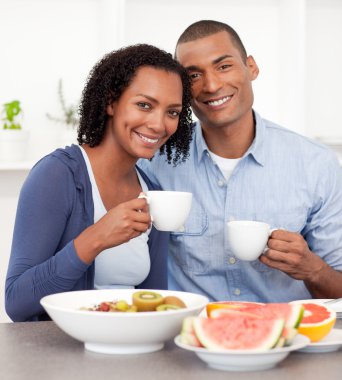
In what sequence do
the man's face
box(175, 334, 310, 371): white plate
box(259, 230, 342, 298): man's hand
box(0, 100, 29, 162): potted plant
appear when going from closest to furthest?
box(175, 334, 310, 371): white plate, box(259, 230, 342, 298): man's hand, the man's face, box(0, 100, 29, 162): potted plant

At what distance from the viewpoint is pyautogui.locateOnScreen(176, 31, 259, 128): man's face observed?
2.10m

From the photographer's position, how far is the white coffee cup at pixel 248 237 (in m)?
1.51

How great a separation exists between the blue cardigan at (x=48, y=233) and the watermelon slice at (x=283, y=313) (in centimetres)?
39

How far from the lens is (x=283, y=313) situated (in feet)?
3.54

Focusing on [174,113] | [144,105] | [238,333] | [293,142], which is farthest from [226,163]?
[238,333]

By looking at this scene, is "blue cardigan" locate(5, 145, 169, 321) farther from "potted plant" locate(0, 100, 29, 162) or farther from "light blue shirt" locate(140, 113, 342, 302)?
"potted plant" locate(0, 100, 29, 162)

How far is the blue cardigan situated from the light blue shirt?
19.6 inches

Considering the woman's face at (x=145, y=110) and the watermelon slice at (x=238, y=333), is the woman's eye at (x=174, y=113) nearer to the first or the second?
the woman's face at (x=145, y=110)

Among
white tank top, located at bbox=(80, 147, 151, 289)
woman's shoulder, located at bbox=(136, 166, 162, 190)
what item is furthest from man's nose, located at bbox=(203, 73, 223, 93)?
white tank top, located at bbox=(80, 147, 151, 289)

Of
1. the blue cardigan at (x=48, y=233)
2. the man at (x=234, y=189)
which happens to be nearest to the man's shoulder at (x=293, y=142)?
the man at (x=234, y=189)

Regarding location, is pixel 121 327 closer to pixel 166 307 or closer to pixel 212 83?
pixel 166 307

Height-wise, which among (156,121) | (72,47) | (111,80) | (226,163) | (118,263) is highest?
(72,47)

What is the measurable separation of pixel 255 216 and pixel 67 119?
3.72ft

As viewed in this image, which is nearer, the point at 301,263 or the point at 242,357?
the point at 242,357
